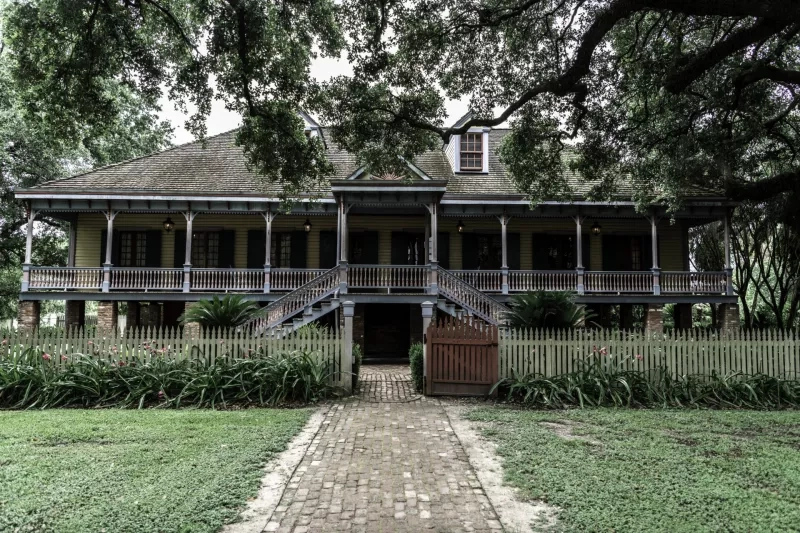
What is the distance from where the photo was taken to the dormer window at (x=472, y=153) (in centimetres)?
2084

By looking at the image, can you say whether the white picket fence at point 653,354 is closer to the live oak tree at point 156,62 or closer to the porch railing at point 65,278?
the live oak tree at point 156,62

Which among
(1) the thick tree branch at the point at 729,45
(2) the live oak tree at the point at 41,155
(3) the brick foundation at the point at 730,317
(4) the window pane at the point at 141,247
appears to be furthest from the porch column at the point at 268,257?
(3) the brick foundation at the point at 730,317

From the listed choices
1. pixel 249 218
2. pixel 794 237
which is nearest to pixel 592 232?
pixel 794 237

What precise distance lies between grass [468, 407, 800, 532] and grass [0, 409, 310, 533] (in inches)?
114

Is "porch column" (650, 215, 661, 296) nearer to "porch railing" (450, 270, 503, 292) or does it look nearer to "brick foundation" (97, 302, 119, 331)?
"porch railing" (450, 270, 503, 292)

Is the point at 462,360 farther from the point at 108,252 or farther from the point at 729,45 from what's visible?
the point at 108,252

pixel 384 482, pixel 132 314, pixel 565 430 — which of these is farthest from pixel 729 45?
pixel 132 314

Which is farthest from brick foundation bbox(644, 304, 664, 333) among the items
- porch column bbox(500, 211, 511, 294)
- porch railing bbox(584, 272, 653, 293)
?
porch column bbox(500, 211, 511, 294)

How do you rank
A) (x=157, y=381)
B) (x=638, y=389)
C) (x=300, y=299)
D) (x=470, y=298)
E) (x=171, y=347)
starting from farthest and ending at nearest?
(x=470, y=298)
(x=300, y=299)
(x=171, y=347)
(x=638, y=389)
(x=157, y=381)

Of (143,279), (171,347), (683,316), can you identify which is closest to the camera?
(171,347)

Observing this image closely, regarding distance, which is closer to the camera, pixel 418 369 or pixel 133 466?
pixel 133 466

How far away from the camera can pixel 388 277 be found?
1681 centimetres

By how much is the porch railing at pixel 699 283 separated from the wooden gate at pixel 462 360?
11.2 m

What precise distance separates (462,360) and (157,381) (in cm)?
578
